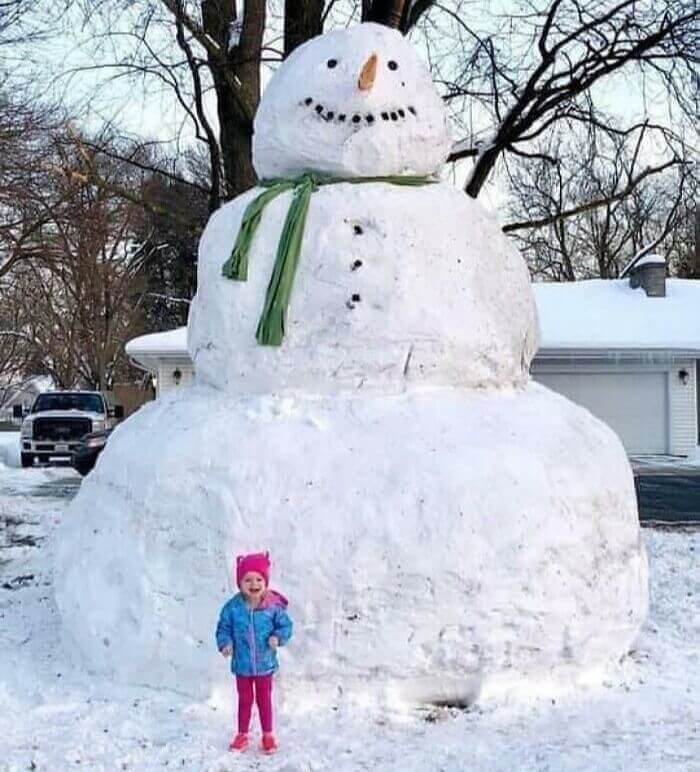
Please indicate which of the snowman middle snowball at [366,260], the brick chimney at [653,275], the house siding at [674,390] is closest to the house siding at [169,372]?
the house siding at [674,390]

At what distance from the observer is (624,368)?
854 inches

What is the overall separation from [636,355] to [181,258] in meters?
17.9

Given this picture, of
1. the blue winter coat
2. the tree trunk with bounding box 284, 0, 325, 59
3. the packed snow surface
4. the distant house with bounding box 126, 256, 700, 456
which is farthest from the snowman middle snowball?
the distant house with bounding box 126, 256, 700, 456

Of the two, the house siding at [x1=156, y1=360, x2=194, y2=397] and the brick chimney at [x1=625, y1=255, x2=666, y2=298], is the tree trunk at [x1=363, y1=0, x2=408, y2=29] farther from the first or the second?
the brick chimney at [x1=625, y1=255, x2=666, y2=298]

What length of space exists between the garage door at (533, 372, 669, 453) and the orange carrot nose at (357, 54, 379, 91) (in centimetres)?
1680

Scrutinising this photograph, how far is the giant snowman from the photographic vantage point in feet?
15.4

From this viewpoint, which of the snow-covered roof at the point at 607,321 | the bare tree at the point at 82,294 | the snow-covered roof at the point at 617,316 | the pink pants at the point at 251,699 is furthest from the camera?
the bare tree at the point at 82,294

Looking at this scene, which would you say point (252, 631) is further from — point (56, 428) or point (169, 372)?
point (169, 372)

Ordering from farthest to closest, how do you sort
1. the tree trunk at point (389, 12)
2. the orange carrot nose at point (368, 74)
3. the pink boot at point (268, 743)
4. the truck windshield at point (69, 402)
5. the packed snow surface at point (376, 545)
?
the truck windshield at point (69, 402), the tree trunk at point (389, 12), the orange carrot nose at point (368, 74), the packed snow surface at point (376, 545), the pink boot at point (268, 743)

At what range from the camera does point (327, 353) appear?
5164mm

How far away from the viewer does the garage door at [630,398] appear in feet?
71.2

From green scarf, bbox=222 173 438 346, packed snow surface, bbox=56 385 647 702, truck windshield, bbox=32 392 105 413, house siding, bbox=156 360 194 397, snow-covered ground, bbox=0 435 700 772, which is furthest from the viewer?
house siding, bbox=156 360 194 397

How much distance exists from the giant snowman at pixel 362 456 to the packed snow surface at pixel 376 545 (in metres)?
0.01

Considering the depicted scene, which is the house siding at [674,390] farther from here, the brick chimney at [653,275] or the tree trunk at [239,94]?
the tree trunk at [239,94]
